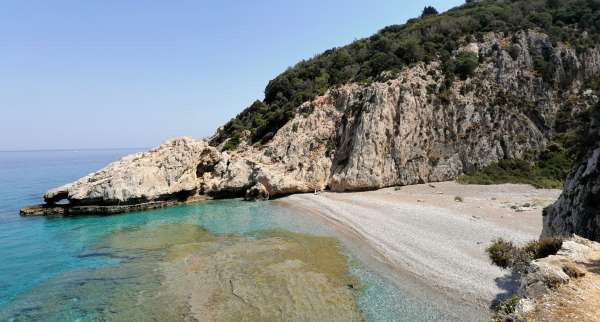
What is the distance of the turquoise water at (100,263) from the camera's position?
506 inches

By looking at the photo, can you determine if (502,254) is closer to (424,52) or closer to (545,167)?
(545,167)

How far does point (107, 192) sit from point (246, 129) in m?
18.7

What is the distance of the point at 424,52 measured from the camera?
3988 cm

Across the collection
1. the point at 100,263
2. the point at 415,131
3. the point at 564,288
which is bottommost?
the point at 100,263

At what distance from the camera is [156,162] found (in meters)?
33.7

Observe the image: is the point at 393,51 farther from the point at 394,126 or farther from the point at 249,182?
the point at 249,182

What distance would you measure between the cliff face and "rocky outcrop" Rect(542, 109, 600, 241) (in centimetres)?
2036

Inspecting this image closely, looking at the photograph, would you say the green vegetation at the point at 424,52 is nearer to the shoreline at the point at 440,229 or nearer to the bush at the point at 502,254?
the shoreline at the point at 440,229

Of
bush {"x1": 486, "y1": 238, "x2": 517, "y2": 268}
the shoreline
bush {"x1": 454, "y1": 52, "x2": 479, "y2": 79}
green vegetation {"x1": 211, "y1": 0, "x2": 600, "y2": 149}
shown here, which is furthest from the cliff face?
bush {"x1": 486, "y1": 238, "x2": 517, "y2": 268}

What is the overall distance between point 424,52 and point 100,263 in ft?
119

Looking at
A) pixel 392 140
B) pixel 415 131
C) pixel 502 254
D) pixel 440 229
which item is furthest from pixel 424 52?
pixel 502 254

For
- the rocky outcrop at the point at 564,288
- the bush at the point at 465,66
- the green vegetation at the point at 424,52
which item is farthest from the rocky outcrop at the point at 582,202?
the bush at the point at 465,66

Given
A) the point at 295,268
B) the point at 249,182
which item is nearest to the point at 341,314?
the point at 295,268

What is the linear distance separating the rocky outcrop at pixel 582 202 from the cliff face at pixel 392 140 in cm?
2036
